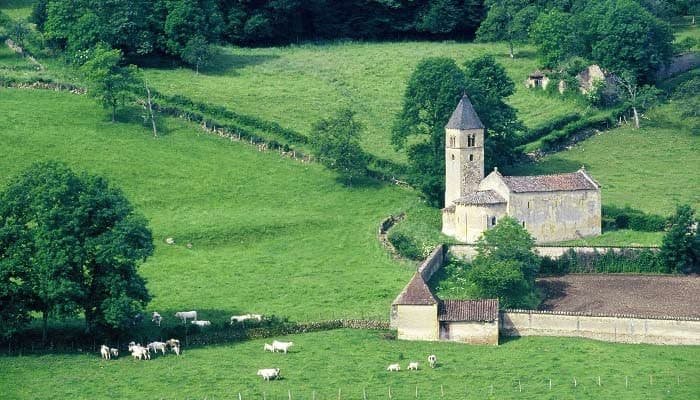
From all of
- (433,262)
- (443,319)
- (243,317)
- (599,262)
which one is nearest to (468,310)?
(443,319)

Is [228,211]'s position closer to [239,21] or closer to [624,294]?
[624,294]

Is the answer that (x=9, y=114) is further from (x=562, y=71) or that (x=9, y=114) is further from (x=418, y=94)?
(x=562, y=71)

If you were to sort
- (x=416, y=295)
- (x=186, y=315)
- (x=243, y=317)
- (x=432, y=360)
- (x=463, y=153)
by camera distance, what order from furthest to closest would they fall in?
(x=463, y=153) → (x=186, y=315) → (x=243, y=317) → (x=416, y=295) → (x=432, y=360)

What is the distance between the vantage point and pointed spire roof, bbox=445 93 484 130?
355 feet

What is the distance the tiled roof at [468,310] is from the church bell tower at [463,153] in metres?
18.8

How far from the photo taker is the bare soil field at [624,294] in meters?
92.6

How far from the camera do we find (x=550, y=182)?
105500mm

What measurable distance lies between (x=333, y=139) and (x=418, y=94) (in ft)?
21.1

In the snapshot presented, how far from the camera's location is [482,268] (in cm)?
9388

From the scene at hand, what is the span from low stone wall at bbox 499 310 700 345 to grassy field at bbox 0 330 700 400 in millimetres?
909

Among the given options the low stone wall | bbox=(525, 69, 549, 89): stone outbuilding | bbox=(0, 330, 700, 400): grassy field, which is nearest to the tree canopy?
the low stone wall

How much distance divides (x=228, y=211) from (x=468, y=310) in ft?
81.8

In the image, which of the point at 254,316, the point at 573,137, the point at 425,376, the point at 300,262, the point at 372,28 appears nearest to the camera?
the point at 425,376

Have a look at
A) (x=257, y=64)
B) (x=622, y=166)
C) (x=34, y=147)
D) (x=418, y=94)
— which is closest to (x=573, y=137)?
(x=622, y=166)
